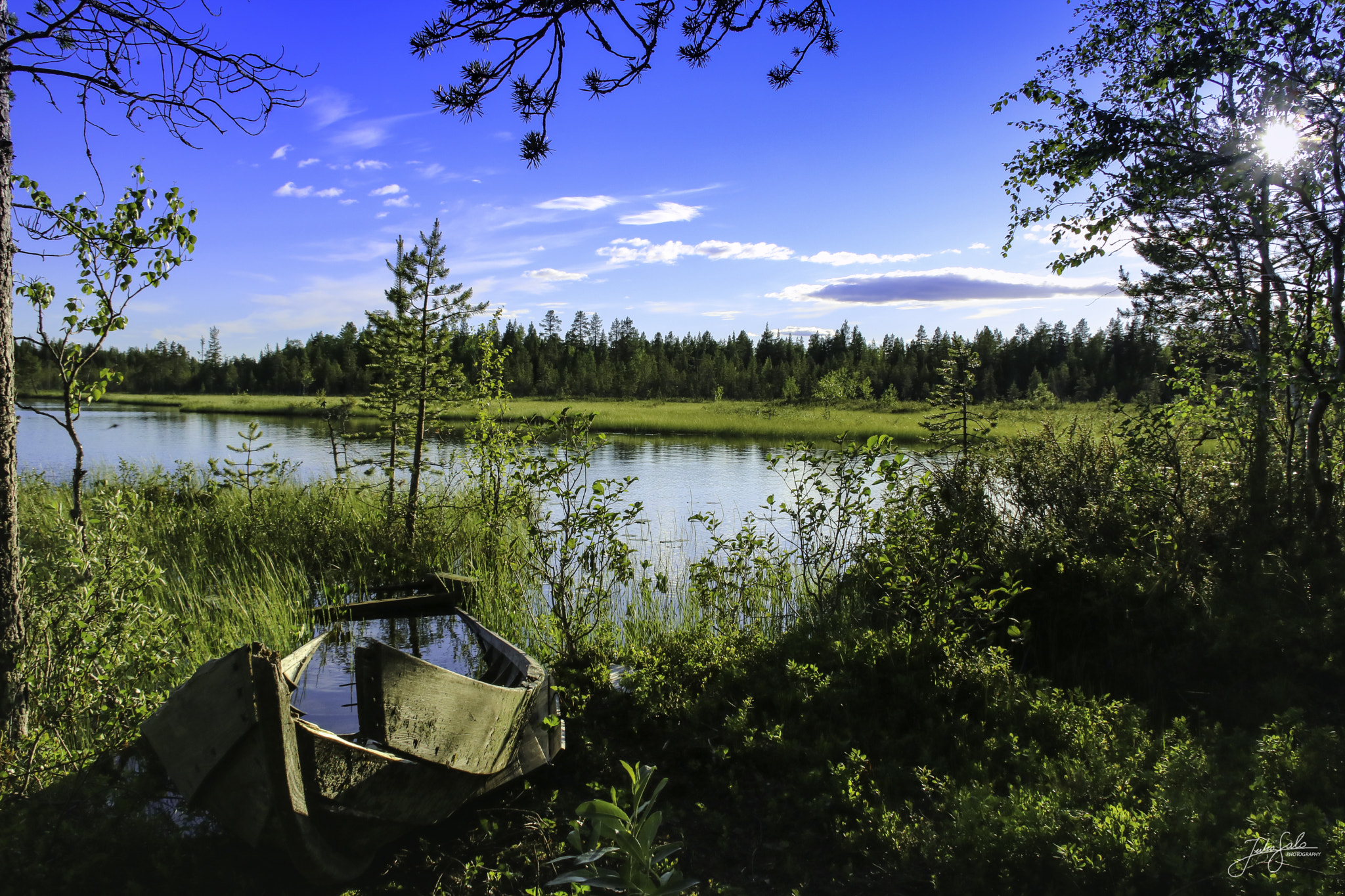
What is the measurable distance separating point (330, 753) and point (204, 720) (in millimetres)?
635

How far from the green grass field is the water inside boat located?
68.0 ft

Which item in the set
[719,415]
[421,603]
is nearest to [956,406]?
[421,603]

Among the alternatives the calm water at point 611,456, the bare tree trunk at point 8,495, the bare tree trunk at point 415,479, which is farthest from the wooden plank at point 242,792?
the bare tree trunk at point 415,479

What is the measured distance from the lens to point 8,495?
4160mm

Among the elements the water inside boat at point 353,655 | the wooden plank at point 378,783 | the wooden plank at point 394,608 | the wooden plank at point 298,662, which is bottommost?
the water inside boat at point 353,655

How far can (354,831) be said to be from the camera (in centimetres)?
381

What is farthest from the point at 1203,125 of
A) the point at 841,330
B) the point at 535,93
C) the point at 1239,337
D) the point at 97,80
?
the point at 841,330

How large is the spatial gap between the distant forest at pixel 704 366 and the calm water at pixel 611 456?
26.5 m

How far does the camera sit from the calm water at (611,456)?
1720 cm

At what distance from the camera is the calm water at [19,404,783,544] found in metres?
17.2

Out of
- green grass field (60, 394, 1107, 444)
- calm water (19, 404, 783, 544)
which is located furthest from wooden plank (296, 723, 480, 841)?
green grass field (60, 394, 1107, 444)

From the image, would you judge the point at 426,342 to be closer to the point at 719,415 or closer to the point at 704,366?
the point at 719,415

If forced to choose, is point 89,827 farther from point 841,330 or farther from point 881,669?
point 841,330

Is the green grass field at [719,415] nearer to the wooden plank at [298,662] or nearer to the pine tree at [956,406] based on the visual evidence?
the pine tree at [956,406]
